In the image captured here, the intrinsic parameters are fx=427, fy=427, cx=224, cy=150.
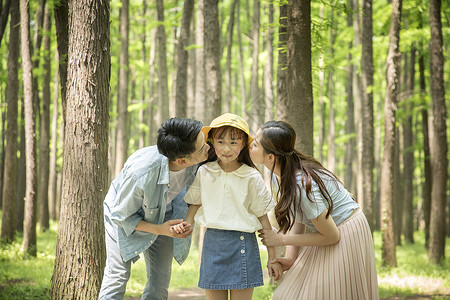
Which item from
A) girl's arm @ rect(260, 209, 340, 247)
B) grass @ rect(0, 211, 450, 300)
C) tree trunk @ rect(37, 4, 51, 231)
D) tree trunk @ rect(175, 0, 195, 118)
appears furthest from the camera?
tree trunk @ rect(37, 4, 51, 231)

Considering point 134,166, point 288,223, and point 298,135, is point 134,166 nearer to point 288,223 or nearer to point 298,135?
point 288,223

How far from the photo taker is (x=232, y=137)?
326 centimetres

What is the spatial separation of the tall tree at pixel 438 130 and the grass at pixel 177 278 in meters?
0.70

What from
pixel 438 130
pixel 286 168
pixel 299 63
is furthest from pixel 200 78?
pixel 286 168

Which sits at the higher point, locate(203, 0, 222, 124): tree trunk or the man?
locate(203, 0, 222, 124): tree trunk

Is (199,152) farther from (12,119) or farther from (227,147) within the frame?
(12,119)

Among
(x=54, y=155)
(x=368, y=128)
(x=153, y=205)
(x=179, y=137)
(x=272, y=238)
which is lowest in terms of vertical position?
(x=272, y=238)

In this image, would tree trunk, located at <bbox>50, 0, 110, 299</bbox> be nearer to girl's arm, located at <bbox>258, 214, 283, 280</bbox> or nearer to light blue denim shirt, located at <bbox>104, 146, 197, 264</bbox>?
light blue denim shirt, located at <bbox>104, 146, 197, 264</bbox>

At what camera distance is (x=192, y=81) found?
1543 cm

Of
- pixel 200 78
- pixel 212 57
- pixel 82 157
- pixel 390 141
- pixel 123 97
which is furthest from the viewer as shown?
pixel 123 97

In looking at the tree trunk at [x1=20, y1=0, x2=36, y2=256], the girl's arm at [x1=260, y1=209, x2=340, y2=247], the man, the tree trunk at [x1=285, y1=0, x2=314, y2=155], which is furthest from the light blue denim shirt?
the tree trunk at [x1=20, y1=0, x2=36, y2=256]

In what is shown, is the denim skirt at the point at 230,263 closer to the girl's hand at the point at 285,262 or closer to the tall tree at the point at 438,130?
the girl's hand at the point at 285,262

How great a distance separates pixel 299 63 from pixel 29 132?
5.80m

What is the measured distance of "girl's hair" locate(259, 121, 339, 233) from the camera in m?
3.05
